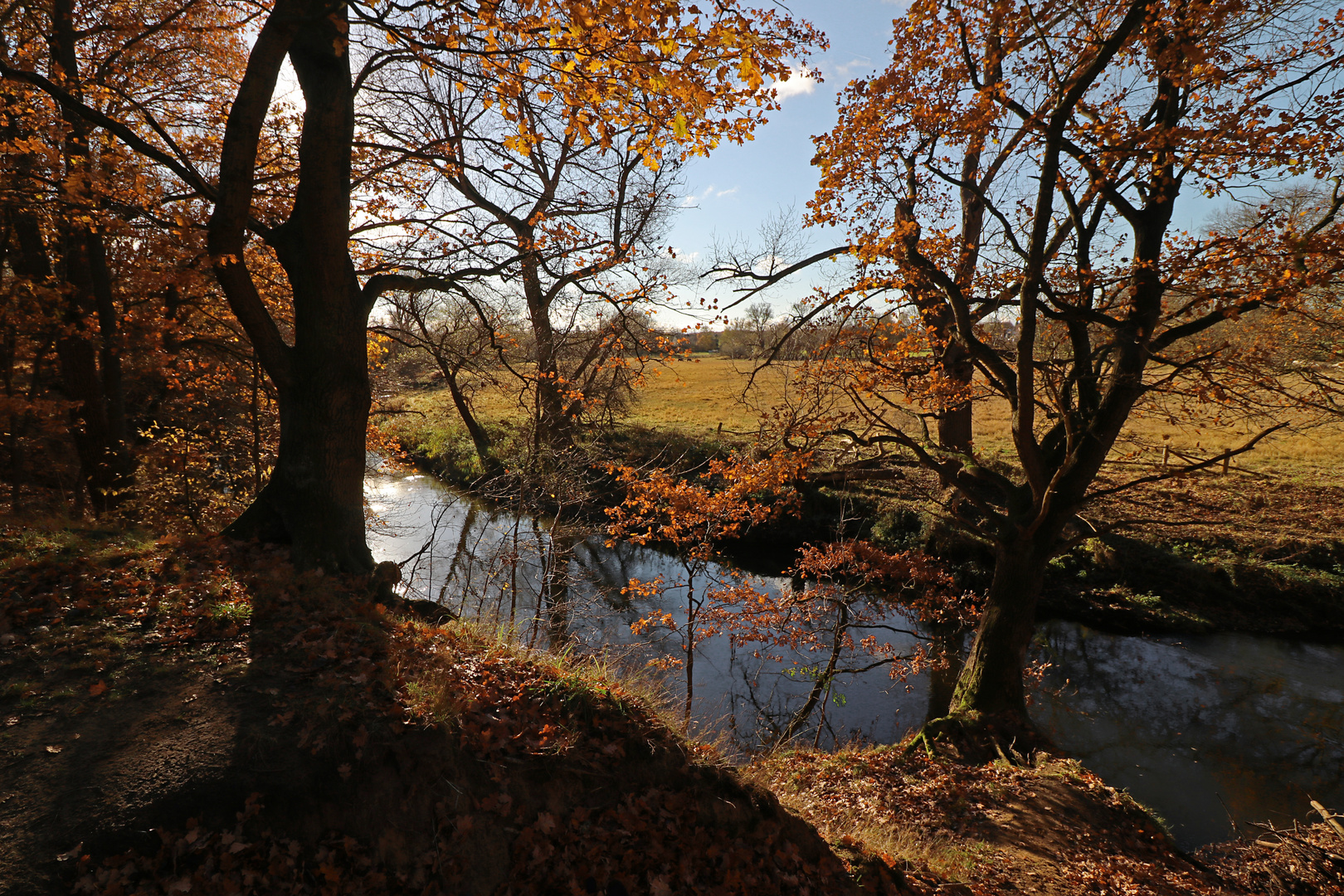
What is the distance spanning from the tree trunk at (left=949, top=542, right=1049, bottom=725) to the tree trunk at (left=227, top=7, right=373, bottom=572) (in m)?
7.85

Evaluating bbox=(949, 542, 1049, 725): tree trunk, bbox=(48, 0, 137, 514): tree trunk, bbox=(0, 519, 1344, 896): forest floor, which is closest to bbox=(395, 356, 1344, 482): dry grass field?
bbox=(949, 542, 1049, 725): tree trunk

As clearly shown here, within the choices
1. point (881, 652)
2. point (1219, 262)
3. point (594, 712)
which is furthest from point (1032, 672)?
point (594, 712)

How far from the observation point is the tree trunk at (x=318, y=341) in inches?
237

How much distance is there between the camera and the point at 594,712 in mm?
4688

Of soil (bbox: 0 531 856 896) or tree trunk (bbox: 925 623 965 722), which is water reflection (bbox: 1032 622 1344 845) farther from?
soil (bbox: 0 531 856 896)

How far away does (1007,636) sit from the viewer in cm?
827

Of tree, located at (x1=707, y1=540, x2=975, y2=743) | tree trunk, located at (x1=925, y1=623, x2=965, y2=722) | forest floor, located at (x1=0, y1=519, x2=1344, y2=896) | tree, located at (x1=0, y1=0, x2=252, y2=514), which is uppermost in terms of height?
tree, located at (x1=0, y1=0, x2=252, y2=514)

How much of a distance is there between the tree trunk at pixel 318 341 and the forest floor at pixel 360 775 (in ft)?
1.56

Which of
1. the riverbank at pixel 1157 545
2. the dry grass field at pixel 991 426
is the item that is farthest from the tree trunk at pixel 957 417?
the dry grass field at pixel 991 426

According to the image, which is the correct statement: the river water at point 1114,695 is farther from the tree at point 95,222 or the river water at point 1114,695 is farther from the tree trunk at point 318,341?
the tree at point 95,222

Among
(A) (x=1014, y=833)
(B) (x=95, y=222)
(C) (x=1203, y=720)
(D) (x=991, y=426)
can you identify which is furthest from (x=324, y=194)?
(D) (x=991, y=426)

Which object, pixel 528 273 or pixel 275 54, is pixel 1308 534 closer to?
pixel 528 273

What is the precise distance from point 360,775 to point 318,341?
4184 millimetres

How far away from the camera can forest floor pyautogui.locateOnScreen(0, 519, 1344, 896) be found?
3264 millimetres
